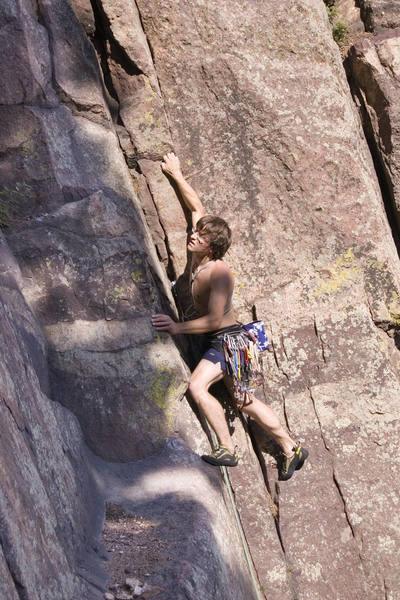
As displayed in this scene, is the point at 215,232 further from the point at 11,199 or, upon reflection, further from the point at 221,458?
the point at 221,458

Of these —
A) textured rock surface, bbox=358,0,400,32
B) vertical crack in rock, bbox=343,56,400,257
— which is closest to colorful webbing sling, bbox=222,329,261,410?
vertical crack in rock, bbox=343,56,400,257

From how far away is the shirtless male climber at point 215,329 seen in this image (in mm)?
4598

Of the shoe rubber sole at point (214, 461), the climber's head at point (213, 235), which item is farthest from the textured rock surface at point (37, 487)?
the climber's head at point (213, 235)

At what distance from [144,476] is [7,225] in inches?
70.9

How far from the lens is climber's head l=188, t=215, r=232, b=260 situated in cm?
477

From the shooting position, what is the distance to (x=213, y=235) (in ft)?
15.6

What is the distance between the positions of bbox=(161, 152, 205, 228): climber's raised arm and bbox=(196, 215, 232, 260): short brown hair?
1.30ft

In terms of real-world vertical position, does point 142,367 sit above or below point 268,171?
below

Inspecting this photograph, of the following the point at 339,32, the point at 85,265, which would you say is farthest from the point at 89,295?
the point at 339,32

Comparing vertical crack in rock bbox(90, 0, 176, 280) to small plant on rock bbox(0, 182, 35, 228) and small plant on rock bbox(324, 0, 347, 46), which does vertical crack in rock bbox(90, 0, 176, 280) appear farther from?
small plant on rock bbox(324, 0, 347, 46)

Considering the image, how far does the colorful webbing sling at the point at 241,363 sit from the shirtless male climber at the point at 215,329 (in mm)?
43

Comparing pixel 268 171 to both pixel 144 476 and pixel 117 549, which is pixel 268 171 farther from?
pixel 117 549

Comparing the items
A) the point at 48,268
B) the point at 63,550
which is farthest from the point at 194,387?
the point at 63,550

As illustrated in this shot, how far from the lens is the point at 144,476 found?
4.08m
